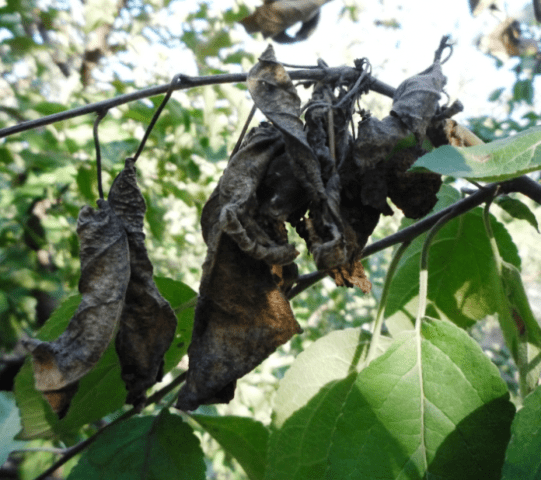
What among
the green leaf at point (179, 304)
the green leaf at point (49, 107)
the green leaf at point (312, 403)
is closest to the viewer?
the green leaf at point (312, 403)

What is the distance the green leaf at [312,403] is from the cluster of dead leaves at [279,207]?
8.2 inches

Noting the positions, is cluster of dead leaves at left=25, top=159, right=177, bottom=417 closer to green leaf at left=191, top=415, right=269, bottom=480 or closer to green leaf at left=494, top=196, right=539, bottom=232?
green leaf at left=191, top=415, right=269, bottom=480

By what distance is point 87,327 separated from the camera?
1.82ft

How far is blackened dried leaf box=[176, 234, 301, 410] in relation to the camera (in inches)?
21.0

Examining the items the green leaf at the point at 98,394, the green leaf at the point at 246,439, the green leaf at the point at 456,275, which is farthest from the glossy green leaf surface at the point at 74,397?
the green leaf at the point at 456,275

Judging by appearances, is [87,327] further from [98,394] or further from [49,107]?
[49,107]

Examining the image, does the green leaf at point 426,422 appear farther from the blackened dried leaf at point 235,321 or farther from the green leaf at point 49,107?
the green leaf at point 49,107

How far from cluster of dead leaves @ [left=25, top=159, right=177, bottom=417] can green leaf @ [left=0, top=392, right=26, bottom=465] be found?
364 mm

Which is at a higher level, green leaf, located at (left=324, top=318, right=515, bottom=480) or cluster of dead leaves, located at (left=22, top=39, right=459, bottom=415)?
cluster of dead leaves, located at (left=22, top=39, right=459, bottom=415)

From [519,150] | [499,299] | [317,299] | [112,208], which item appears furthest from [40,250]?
[519,150]

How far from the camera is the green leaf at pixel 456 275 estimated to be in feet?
3.03

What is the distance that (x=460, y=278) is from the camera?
3.06 feet

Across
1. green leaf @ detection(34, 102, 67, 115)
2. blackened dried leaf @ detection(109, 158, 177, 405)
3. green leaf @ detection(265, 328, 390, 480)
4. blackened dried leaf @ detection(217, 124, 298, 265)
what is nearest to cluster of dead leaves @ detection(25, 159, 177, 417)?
blackened dried leaf @ detection(109, 158, 177, 405)

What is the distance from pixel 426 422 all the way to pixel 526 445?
11 cm
